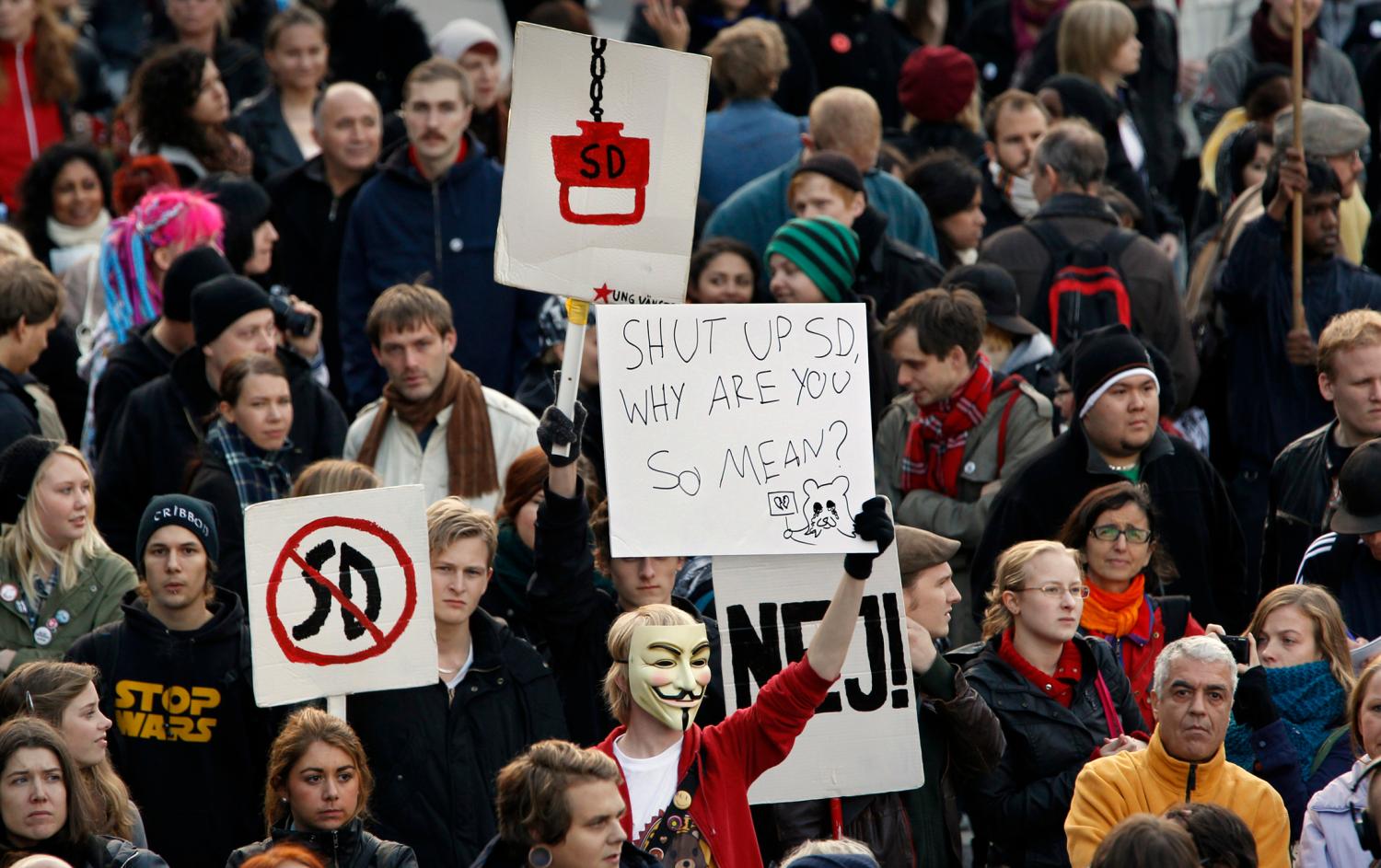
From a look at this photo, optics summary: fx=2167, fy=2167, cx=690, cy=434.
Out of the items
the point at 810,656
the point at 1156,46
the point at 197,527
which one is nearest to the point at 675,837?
the point at 810,656

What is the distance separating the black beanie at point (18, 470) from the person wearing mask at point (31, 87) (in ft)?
16.9

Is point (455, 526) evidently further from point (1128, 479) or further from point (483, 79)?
point (483, 79)

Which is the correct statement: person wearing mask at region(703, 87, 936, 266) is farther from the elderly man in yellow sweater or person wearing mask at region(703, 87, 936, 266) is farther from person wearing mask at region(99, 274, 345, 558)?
the elderly man in yellow sweater

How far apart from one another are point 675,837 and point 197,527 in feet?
7.08

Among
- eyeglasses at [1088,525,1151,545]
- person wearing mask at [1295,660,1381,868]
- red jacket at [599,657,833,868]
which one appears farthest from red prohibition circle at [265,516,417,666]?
person wearing mask at [1295,660,1381,868]

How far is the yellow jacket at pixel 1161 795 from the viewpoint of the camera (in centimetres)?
612

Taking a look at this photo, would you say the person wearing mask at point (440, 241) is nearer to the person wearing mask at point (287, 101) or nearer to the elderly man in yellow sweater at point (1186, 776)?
the person wearing mask at point (287, 101)

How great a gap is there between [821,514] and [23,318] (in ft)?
13.5

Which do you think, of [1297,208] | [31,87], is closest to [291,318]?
[31,87]

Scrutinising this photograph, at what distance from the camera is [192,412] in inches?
333

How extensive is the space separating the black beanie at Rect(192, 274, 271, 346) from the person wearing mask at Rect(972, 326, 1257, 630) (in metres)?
3.03

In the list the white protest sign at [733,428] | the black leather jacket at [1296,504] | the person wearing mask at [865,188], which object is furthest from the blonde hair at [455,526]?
the person wearing mask at [865,188]

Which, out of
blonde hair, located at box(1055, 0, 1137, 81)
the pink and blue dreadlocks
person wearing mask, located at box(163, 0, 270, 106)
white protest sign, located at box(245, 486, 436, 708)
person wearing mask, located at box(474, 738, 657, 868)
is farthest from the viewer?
person wearing mask, located at box(163, 0, 270, 106)

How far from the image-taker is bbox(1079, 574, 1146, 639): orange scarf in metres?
7.19
